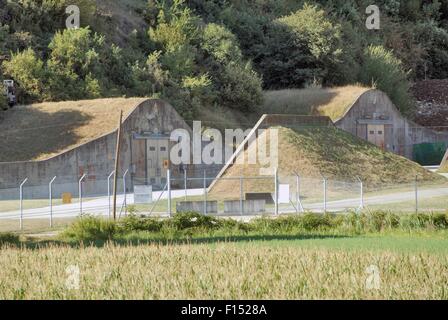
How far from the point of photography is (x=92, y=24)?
78.0m

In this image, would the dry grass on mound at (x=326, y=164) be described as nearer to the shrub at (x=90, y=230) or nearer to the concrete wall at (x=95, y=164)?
the concrete wall at (x=95, y=164)

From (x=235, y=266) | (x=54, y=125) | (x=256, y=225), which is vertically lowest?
(x=256, y=225)

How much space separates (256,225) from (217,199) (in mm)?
16075

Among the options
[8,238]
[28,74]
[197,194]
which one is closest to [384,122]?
[28,74]

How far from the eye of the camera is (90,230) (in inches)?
1271

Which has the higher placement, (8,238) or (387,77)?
(387,77)

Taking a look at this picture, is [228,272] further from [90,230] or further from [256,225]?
[256,225]

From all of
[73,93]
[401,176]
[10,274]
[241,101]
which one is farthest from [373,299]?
[241,101]

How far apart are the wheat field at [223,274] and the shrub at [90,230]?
23.6 ft

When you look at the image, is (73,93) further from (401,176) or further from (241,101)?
(401,176)

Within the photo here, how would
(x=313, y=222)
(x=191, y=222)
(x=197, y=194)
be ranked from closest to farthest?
(x=191, y=222)
(x=313, y=222)
(x=197, y=194)

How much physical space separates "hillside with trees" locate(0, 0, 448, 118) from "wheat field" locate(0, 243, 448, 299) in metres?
45.1

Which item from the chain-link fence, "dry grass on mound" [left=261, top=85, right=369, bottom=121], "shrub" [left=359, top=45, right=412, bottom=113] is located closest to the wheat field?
the chain-link fence

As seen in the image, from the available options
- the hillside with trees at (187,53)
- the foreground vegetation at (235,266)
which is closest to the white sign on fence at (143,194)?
the foreground vegetation at (235,266)
